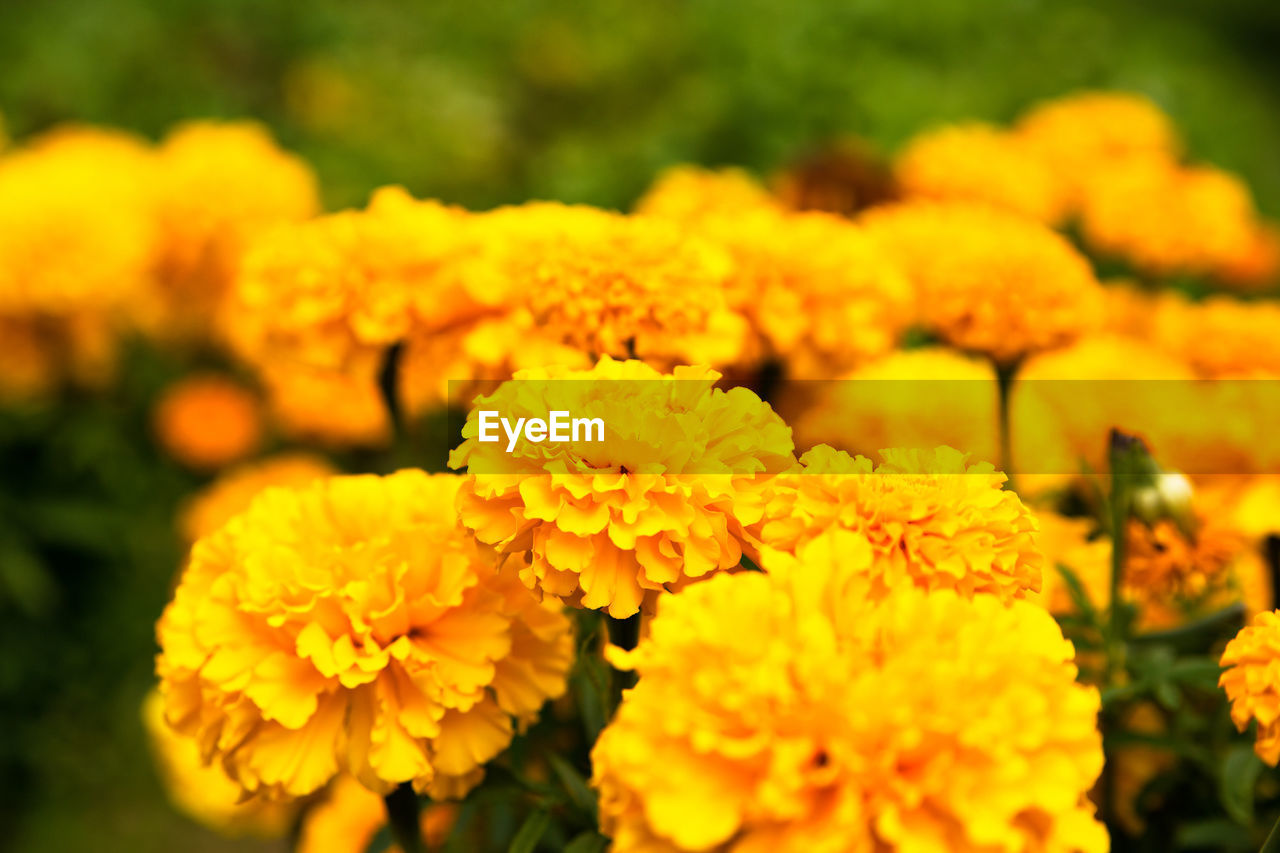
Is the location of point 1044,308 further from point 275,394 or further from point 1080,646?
point 275,394

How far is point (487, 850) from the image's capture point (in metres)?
1.08

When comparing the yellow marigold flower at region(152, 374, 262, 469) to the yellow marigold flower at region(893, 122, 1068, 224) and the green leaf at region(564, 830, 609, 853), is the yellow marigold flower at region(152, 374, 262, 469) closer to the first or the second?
the yellow marigold flower at region(893, 122, 1068, 224)

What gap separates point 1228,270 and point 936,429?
1.51 meters

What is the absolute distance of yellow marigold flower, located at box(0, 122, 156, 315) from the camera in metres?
2.09

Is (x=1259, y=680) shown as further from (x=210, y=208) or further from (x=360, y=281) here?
(x=210, y=208)

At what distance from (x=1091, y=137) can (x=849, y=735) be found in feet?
6.70

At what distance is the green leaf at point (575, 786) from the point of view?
34.7 inches

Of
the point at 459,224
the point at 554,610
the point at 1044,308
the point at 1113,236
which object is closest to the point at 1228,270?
the point at 1113,236

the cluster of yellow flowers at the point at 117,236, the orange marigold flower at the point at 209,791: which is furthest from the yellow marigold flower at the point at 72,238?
the orange marigold flower at the point at 209,791

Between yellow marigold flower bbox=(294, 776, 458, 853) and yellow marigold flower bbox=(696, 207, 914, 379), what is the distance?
54cm

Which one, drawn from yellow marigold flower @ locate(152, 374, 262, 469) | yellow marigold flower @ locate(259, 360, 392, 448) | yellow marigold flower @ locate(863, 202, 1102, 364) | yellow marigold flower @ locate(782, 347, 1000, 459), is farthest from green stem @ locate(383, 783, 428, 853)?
yellow marigold flower @ locate(152, 374, 262, 469)

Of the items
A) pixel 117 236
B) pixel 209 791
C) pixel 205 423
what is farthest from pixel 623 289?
pixel 205 423

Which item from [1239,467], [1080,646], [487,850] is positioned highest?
[1239,467]

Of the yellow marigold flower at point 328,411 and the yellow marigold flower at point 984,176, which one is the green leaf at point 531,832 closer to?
the yellow marigold flower at point 328,411
